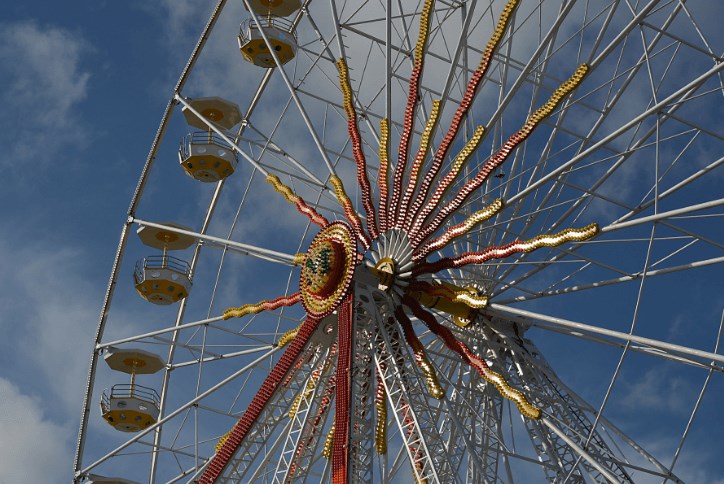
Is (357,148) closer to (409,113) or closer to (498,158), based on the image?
(409,113)

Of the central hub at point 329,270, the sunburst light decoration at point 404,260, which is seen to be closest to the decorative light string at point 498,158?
the sunburst light decoration at point 404,260

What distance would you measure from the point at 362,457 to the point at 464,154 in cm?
434

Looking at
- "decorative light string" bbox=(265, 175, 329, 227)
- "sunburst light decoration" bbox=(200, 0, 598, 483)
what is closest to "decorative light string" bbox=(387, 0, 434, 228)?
"sunburst light decoration" bbox=(200, 0, 598, 483)

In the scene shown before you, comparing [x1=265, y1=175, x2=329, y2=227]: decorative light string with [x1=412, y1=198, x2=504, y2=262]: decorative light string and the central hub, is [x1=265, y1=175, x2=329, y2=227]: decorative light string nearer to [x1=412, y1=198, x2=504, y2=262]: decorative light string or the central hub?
the central hub

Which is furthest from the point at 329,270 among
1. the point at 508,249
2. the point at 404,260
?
the point at 508,249

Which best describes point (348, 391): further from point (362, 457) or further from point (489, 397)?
point (489, 397)

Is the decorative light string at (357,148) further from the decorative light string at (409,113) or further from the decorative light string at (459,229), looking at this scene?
the decorative light string at (459,229)

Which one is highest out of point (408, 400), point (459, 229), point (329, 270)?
point (329, 270)

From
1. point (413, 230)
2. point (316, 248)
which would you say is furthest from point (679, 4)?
point (316, 248)

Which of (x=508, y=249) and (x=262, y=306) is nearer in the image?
(x=508, y=249)

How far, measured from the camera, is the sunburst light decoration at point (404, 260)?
18.7 meters

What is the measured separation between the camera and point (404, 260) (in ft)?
63.2

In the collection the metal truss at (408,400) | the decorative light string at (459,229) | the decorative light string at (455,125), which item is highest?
the decorative light string at (455,125)

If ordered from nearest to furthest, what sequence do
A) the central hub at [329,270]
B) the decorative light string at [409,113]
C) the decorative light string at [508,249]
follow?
the decorative light string at [508,249]
the central hub at [329,270]
the decorative light string at [409,113]
